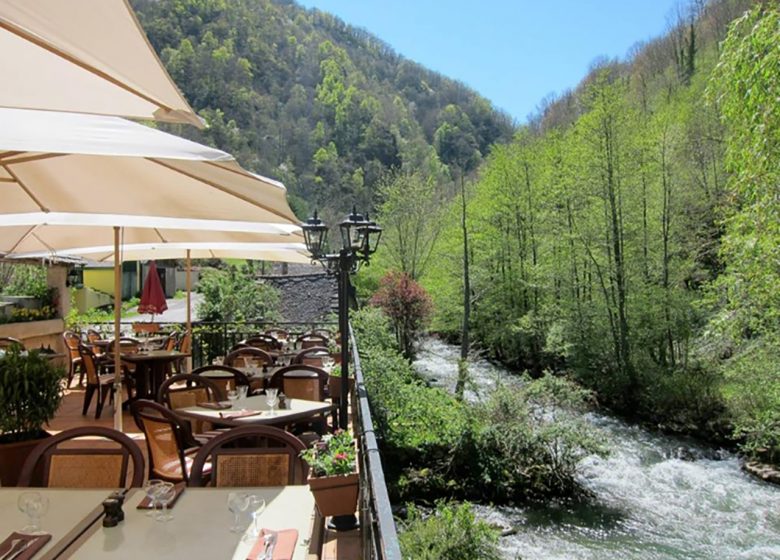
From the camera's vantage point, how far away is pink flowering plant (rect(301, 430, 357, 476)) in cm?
241

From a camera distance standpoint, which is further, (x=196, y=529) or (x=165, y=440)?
(x=165, y=440)

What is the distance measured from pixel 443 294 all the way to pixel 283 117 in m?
47.8

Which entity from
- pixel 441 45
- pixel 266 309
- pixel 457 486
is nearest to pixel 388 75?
pixel 441 45

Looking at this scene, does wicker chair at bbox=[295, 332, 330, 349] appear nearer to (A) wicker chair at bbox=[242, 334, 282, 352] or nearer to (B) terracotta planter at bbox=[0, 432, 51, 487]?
(A) wicker chair at bbox=[242, 334, 282, 352]

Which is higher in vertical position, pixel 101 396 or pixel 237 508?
pixel 237 508

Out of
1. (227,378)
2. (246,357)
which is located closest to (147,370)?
(246,357)

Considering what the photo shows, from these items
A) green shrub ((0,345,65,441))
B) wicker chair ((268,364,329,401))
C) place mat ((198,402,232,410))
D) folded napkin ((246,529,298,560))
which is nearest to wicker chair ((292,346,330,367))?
wicker chair ((268,364,329,401))

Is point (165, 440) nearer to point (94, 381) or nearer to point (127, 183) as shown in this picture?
point (127, 183)

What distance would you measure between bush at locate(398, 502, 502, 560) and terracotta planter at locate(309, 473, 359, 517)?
3644 millimetres

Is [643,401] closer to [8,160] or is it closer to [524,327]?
[524,327]

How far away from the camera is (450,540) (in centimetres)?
586

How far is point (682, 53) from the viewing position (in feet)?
85.1

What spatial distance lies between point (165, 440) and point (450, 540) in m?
3.65

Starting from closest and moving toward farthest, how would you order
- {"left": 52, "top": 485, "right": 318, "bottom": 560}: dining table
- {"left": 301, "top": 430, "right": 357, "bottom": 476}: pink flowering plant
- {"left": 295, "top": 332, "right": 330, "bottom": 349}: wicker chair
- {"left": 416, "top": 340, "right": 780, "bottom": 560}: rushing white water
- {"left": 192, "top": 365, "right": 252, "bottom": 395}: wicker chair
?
{"left": 52, "top": 485, "right": 318, "bottom": 560}: dining table, {"left": 301, "top": 430, "right": 357, "bottom": 476}: pink flowering plant, {"left": 192, "top": 365, "right": 252, "bottom": 395}: wicker chair, {"left": 416, "top": 340, "right": 780, "bottom": 560}: rushing white water, {"left": 295, "top": 332, "right": 330, "bottom": 349}: wicker chair
